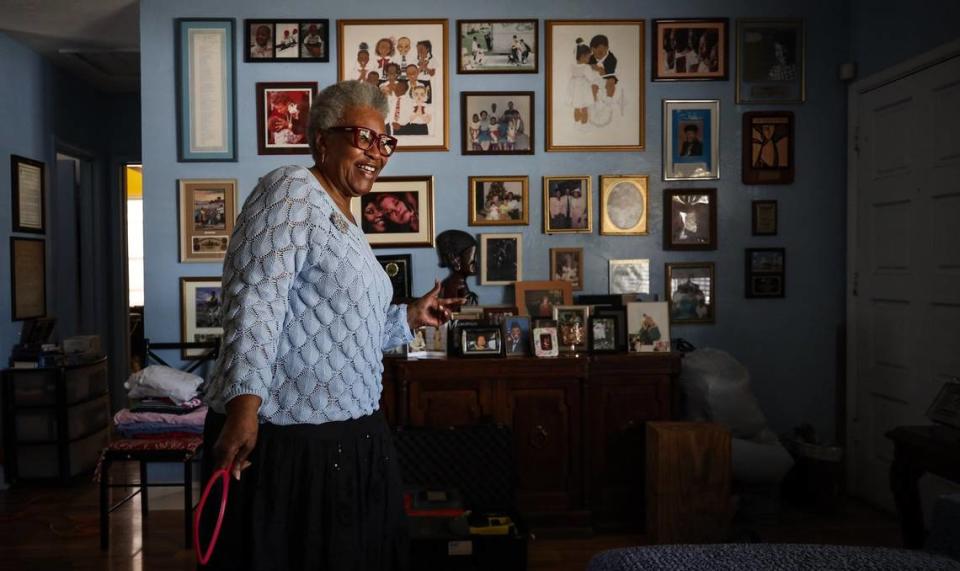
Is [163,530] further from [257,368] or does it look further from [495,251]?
[257,368]

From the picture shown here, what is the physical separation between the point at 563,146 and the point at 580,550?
2.23m

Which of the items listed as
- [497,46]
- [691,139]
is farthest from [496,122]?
[691,139]

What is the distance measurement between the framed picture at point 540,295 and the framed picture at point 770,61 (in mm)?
1549

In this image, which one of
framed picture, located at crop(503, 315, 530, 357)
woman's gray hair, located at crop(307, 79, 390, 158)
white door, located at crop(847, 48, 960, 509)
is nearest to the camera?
woman's gray hair, located at crop(307, 79, 390, 158)

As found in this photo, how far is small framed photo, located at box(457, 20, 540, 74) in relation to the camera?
4.14 m

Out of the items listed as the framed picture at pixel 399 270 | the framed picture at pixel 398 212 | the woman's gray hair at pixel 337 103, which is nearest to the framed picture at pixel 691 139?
the framed picture at pixel 398 212

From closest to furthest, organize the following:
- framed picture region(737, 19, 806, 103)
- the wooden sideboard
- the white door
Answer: the white door
the wooden sideboard
framed picture region(737, 19, 806, 103)

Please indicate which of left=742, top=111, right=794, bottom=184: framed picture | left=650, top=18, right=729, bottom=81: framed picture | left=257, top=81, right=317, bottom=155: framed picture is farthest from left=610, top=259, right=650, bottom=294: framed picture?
left=257, top=81, right=317, bottom=155: framed picture

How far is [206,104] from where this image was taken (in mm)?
4145

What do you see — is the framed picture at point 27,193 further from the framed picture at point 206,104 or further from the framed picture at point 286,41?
the framed picture at point 286,41

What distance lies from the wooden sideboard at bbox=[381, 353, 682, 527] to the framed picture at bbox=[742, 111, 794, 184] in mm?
1389

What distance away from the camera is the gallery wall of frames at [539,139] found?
4.14 meters

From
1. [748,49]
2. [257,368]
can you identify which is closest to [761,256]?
[748,49]

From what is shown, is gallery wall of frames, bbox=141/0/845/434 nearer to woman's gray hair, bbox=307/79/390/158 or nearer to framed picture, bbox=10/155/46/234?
framed picture, bbox=10/155/46/234
